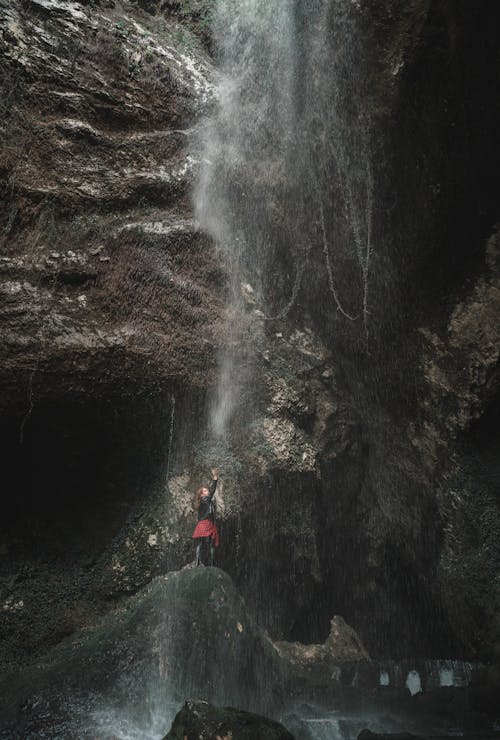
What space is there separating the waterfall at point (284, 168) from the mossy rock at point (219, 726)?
4.14 m

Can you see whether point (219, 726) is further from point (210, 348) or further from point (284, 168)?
point (284, 168)

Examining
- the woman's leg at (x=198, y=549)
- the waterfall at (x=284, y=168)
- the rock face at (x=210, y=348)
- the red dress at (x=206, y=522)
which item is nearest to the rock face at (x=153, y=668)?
the woman's leg at (x=198, y=549)

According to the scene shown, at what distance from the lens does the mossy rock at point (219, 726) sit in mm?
3725

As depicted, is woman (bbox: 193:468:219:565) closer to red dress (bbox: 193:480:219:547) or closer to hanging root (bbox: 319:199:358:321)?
red dress (bbox: 193:480:219:547)

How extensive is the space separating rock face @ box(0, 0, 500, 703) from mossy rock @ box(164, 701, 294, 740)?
2.72m

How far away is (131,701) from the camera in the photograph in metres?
4.70

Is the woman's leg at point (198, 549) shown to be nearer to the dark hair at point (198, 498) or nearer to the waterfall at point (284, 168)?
the dark hair at point (198, 498)

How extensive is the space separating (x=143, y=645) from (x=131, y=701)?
0.49 m

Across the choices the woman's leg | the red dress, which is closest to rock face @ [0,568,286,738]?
the woman's leg

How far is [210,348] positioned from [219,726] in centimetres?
480

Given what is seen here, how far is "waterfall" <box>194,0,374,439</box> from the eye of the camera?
7613mm

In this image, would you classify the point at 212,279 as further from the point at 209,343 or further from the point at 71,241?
the point at 71,241

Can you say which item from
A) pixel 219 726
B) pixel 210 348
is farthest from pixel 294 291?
pixel 219 726

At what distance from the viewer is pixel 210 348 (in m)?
7.47
